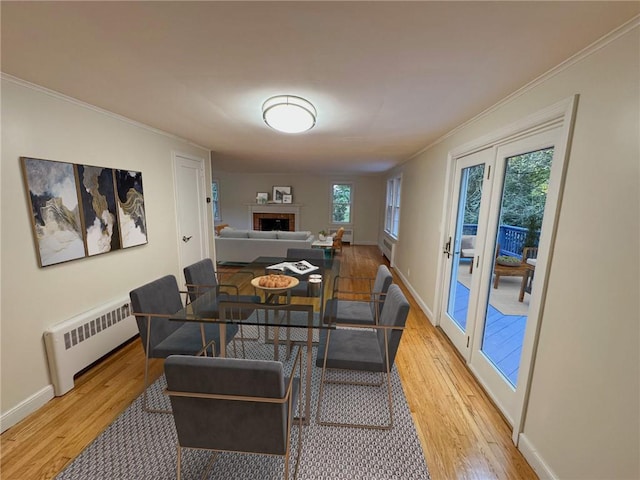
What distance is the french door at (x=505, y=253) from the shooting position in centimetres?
157

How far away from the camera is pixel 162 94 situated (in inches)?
72.9

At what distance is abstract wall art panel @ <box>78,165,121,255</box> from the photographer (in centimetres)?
212

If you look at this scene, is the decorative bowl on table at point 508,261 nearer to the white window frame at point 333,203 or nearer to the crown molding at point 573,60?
the crown molding at point 573,60

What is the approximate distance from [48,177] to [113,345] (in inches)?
58.9

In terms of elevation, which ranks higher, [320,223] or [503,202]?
[503,202]

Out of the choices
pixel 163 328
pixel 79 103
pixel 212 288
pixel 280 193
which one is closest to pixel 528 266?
pixel 212 288

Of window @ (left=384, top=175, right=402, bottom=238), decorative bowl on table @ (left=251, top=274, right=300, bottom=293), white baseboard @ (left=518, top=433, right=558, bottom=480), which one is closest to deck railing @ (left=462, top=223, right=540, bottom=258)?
white baseboard @ (left=518, top=433, right=558, bottom=480)

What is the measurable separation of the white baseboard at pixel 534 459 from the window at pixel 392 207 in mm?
4548

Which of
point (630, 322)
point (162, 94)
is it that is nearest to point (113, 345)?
point (162, 94)

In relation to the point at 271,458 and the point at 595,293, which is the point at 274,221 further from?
the point at 595,293

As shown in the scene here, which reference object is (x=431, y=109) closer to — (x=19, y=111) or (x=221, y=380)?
(x=221, y=380)

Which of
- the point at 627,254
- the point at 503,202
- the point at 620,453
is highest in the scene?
the point at 503,202

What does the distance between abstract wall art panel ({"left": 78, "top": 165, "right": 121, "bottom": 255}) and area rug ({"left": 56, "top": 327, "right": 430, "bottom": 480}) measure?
1332 millimetres

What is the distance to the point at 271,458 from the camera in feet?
5.16
